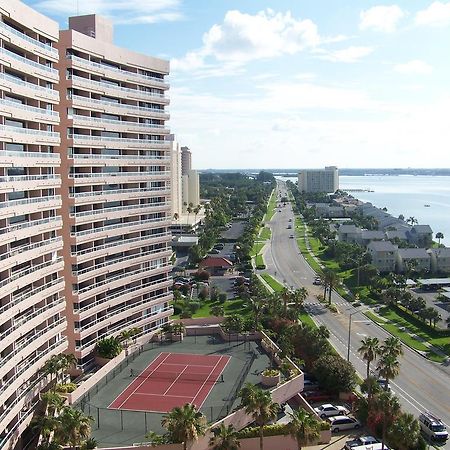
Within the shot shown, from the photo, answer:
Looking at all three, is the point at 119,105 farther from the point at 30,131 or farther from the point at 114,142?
the point at 30,131

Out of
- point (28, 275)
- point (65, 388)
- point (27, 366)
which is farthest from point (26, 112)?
point (65, 388)

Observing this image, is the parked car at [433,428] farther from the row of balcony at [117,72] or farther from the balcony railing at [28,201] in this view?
the row of balcony at [117,72]

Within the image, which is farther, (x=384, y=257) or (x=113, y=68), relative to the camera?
(x=384, y=257)

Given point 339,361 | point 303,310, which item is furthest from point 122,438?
point 303,310

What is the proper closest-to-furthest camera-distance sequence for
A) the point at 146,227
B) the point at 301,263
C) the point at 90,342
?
the point at 90,342 → the point at 146,227 → the point at 301,263

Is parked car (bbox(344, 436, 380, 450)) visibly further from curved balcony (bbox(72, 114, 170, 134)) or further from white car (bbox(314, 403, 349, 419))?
curved balcony (bbox(72, 114, 170, 134))

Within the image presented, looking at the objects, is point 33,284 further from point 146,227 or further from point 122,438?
point 146,227
